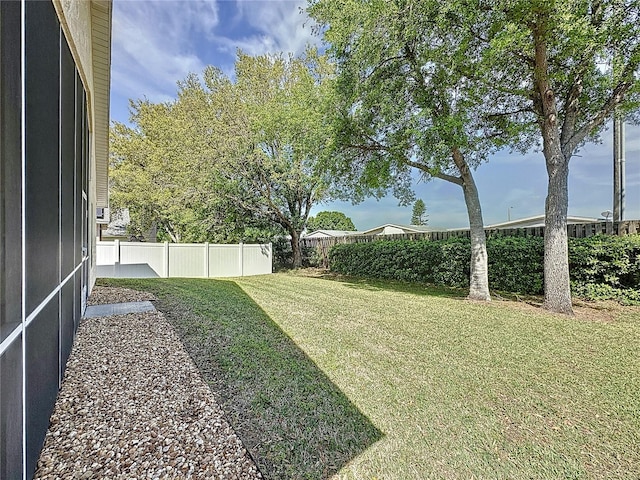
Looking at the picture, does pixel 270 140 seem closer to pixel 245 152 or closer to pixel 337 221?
pixel 245 152

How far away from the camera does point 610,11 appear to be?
5.50 m

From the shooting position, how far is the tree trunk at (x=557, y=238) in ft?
20.7

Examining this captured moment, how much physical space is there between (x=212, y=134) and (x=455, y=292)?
1080cm

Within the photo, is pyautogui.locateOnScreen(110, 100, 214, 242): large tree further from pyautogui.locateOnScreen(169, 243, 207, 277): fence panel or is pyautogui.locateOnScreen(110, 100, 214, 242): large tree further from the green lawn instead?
the green lawn

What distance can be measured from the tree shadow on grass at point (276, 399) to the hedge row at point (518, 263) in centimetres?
626

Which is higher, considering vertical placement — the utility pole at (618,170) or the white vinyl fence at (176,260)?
the utility pole at (618,170)

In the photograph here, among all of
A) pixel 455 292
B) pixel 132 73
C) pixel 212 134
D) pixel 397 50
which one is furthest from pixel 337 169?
pixel 132 73

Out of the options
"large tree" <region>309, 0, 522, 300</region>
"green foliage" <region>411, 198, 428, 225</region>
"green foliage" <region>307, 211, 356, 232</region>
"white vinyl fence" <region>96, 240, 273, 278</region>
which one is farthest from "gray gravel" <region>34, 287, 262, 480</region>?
"green foliage" <region>411, 198, 428, 225</region>

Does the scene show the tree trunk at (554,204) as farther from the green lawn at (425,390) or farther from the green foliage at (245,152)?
the green foliage at (245,152)

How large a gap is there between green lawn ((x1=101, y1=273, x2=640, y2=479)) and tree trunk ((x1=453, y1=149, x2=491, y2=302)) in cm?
168

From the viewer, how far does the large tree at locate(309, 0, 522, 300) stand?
21.4 feet

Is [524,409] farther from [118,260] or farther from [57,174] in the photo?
[118,260]

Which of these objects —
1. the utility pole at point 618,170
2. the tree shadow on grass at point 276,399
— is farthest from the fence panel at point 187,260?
the utility pole at point 618,170

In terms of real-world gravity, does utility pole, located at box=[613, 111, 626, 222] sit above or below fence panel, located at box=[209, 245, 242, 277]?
above
